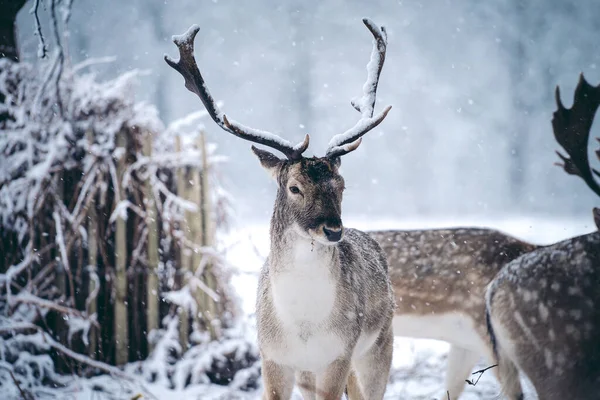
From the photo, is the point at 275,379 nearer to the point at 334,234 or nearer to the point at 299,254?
the point at 299,254

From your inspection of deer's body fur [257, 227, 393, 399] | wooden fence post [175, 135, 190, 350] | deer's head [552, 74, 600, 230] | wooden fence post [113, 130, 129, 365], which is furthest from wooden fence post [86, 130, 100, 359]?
deer's head [552, 74, 600, 230]

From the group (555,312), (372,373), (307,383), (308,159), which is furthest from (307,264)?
(555,312)

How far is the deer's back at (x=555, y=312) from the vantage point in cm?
180

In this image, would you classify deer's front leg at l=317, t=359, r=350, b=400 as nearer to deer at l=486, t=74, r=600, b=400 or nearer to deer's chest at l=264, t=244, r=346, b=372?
deer's chest at l=264, t=244, r=346, b=372

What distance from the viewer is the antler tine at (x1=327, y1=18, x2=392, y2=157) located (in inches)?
63.4

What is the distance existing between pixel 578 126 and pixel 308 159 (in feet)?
4.00

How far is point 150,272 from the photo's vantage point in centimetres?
379

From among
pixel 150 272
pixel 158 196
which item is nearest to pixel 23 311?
pixel 150 272

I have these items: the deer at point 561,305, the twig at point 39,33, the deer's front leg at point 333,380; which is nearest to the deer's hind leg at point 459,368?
the deer at point 561,305

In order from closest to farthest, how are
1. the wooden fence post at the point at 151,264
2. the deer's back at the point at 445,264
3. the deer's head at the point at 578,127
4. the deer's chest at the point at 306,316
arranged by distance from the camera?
the deer's chest at the point at 306,316 → the deer's head at the point at 578,127 → the deer's back at the point at 445,264 → the wooden fence post at the point at 151,264

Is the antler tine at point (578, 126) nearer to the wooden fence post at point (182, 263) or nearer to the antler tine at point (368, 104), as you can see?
the antler tine at point (368, 104)

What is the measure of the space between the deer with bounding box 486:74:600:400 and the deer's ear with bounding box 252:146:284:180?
1.16 metres

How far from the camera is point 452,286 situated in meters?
3.34

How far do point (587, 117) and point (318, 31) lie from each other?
11.3 metres
